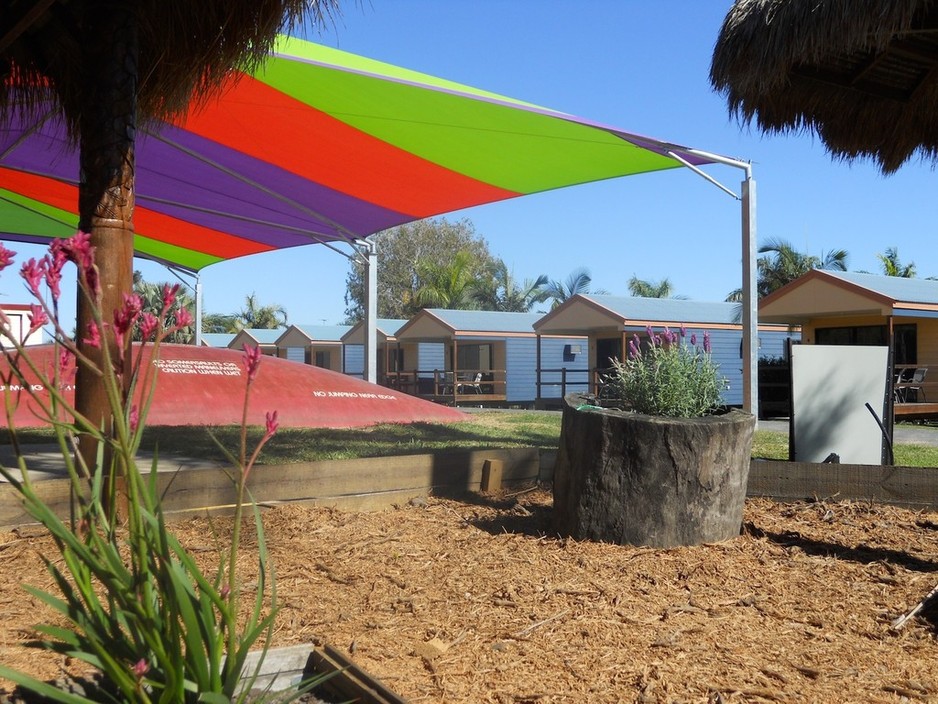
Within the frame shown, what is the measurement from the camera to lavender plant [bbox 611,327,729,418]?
508 centimetres

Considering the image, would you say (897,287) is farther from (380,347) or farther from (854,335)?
(380,347)

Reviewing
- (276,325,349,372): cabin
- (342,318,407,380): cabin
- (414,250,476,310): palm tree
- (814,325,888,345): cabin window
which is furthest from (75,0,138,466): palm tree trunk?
(414,250,476,310): palm tree

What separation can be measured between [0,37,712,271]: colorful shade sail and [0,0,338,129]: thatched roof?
64 cm

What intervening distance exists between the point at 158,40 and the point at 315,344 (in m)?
31.3

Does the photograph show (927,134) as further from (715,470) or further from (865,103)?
(715,470)

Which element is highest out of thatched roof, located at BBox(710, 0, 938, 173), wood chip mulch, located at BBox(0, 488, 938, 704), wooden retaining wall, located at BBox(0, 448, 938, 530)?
thatched roof, located at BBox(710, 0, 938, 173)

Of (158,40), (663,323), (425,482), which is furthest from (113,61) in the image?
(663,323)

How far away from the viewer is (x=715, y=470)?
462cm

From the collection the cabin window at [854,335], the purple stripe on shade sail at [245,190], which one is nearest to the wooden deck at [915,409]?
Answer: the cabin window at [854,335]

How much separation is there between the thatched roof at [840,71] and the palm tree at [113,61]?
3.07 m

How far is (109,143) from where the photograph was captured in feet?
15.4

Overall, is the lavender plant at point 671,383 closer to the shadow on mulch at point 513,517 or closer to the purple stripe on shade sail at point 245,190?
the shadow on mulch at point 513,517

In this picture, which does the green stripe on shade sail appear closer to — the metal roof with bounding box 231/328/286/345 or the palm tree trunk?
the palm tree trunk

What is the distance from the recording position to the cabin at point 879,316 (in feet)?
60.8
